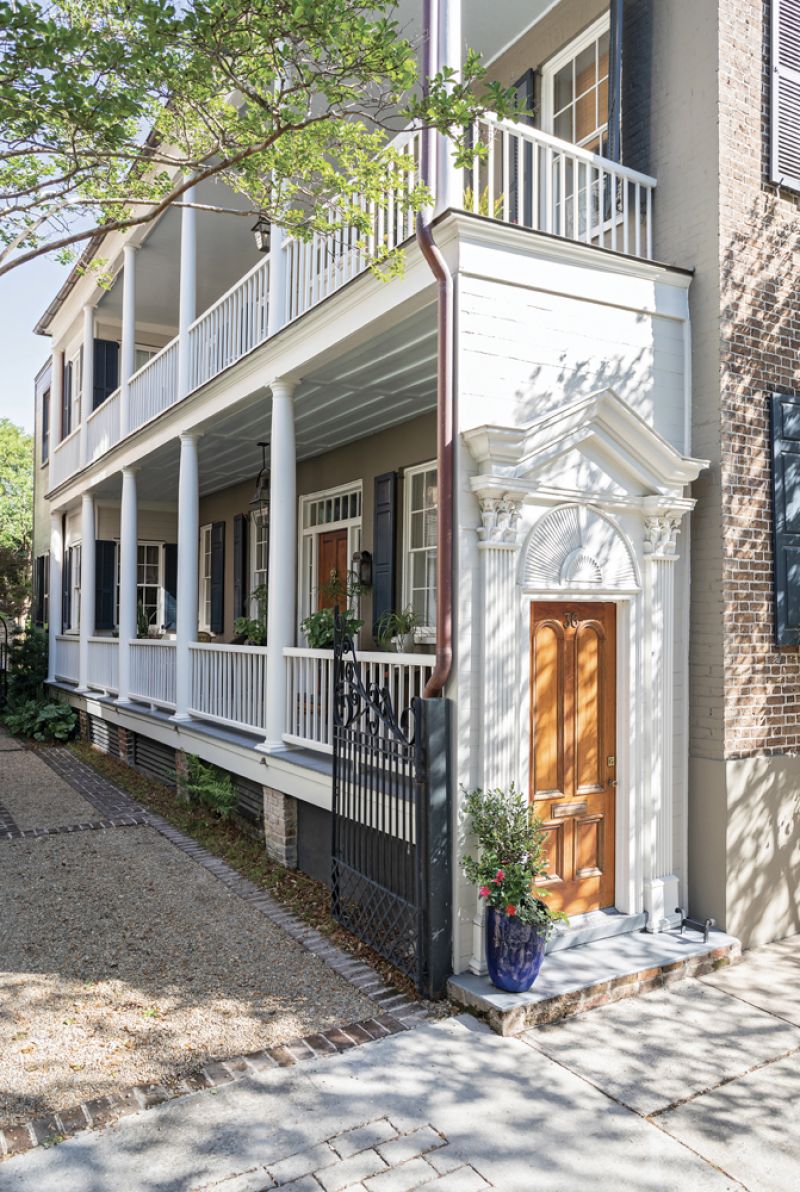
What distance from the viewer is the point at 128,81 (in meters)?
4.36

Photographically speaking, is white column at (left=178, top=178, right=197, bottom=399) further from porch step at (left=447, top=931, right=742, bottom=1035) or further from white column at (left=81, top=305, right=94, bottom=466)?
porch step at (left=447, top=931, right=742, bottom=1035)

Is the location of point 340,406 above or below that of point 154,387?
below

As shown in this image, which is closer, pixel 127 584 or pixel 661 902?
pixel 661 902

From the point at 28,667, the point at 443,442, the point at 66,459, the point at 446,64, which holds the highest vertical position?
the point at 446,64

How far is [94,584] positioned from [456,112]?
37.0 ft

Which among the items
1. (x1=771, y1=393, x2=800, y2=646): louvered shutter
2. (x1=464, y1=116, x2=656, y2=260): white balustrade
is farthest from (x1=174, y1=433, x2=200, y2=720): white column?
(x1=771, y1=393, x2=800, y2=646): louvered shutter

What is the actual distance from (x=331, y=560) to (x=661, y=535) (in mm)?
5712

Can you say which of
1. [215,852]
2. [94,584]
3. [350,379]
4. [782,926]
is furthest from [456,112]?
[94,584]

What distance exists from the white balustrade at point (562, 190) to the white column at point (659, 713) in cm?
215

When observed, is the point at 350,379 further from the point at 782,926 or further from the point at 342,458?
the point at 782,926

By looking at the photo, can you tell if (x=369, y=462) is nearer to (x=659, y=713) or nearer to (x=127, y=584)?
(x=127, y=584)

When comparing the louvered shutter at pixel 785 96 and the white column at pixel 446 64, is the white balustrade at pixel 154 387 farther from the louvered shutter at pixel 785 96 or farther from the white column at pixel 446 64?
the louvered shutter at pixel 785 96

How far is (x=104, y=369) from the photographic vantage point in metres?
14.3

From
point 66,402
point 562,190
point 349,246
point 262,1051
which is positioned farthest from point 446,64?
point 66,402
